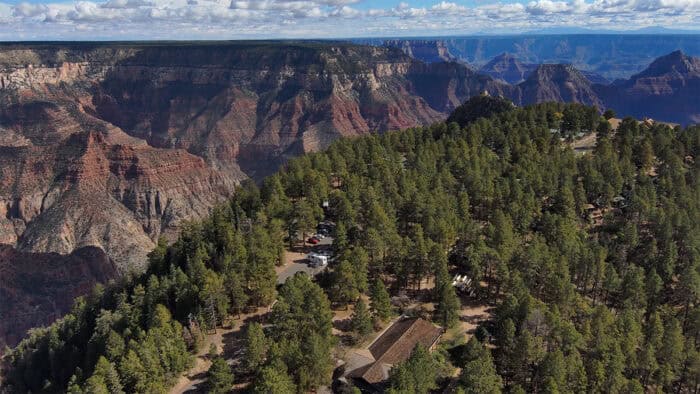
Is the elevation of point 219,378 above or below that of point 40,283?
above

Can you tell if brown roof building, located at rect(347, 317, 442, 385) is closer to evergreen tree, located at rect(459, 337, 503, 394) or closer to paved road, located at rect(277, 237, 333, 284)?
evergreen tree, located at rect(459, 337, 503, 394)

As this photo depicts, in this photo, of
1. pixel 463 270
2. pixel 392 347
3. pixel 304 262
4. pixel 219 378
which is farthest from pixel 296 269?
pixel 219 378

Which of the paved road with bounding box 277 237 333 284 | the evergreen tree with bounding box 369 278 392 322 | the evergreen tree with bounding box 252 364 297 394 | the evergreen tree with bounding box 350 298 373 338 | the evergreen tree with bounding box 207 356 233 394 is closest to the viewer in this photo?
the evergreen tree with bounding box 252 364 297 394

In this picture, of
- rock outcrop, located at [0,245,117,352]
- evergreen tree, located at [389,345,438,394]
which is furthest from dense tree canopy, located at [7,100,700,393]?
rock outcrop, located at [0,245,117,352]

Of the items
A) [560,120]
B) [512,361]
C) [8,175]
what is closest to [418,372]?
[512,361]

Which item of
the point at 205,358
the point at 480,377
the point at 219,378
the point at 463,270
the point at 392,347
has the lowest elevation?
the point at 205,358

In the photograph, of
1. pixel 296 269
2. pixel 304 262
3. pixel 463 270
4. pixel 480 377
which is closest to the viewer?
pixel 480 377

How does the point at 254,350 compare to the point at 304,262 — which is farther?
the point at 304,262

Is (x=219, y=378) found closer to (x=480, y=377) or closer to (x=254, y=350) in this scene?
(x=254, y=350)

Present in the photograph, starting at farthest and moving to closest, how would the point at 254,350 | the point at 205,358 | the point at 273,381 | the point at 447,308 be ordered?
the point at 447,308
the point at 205,358
the point at 254,350
the point at 273,381

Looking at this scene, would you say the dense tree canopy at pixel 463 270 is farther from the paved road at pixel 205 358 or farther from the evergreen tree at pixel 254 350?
the paved road at pixel 205 358
